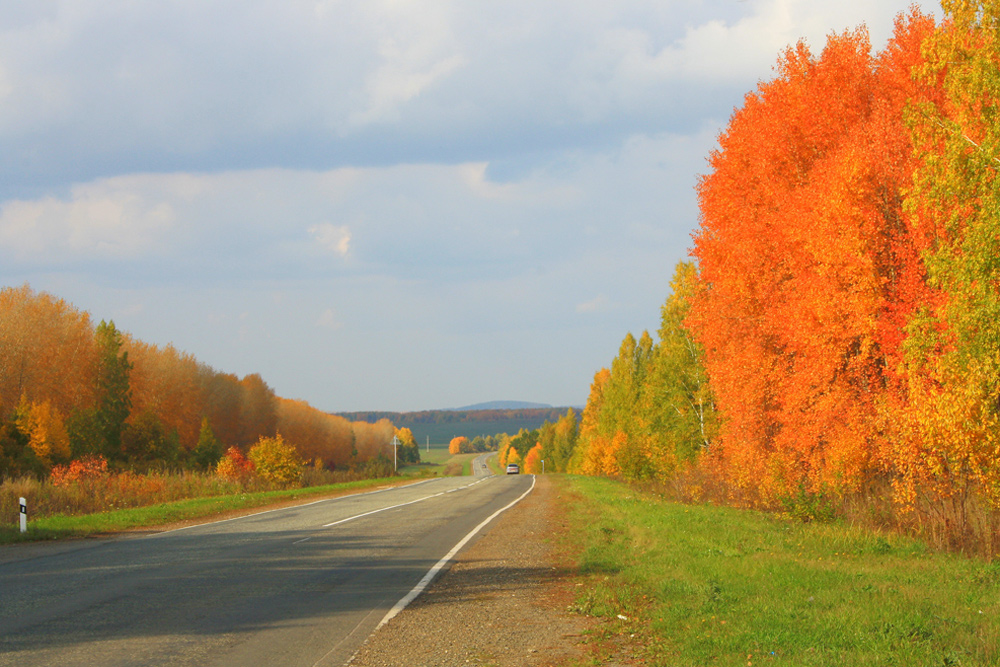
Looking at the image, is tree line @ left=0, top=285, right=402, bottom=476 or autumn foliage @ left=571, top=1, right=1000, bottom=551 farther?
tree line @ left=0, top=285, right=402, bottom=476

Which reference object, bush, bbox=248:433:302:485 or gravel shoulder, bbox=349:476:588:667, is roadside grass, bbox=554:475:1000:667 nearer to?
gravel shoulder, bbox=349:476:588:667

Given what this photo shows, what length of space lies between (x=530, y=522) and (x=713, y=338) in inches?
336

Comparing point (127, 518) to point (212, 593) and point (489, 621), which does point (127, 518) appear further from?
point (489, 621)

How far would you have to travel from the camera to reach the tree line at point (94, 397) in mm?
52812

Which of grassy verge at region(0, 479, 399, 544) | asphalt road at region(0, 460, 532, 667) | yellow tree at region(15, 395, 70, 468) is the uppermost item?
yellow tree at region(15, 395, 70, 468)

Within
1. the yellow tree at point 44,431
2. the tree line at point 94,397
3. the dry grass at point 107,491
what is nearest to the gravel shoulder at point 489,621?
the dry grass at point 107,491

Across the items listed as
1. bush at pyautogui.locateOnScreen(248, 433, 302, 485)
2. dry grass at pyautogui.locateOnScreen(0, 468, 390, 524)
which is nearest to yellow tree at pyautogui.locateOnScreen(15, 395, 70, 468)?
bush at pyautogui.locateOnScreen(248, 433, 302, 485)

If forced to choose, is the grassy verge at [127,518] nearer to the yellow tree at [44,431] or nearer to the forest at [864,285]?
the forest at [864,285]

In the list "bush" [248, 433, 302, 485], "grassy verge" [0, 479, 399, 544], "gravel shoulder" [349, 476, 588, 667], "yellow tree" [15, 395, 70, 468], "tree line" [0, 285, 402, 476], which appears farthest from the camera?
"tree line" [0, 285, 402, 476]

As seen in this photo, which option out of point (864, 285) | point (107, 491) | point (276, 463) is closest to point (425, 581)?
point (864, 285)

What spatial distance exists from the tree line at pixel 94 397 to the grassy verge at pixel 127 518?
26.4 m

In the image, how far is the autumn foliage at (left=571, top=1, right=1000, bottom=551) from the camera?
11500mm

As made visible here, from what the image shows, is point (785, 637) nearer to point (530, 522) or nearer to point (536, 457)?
point (530, 522)

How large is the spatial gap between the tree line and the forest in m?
41.3
